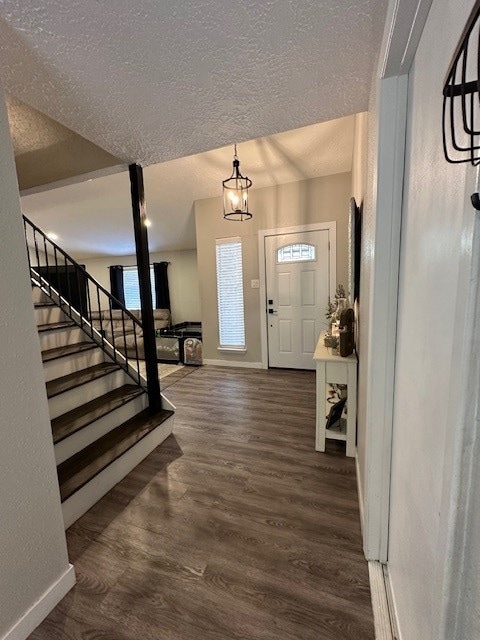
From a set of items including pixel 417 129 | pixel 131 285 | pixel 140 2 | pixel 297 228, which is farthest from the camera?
pixel 131 285

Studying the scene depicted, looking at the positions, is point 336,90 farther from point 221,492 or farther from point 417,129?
point 221,492

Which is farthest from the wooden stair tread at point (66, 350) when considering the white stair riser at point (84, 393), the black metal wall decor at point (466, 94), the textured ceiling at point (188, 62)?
the black metal wall decor at point (466, 94)

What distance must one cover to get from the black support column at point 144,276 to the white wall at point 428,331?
2078 mm

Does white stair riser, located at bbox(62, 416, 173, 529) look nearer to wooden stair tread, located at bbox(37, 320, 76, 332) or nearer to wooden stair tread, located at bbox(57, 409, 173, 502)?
wooden stair tread, located at bbox(57, 409, 173, 502)

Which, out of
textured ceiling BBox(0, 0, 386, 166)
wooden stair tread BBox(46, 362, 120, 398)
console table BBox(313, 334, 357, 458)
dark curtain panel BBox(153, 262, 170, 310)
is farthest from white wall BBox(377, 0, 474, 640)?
dark curtain panel BBox(153, 262, 170, 310)

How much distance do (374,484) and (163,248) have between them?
262 inches

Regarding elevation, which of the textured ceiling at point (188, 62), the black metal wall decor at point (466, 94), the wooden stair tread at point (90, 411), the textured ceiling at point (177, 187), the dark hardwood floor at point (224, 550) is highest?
the textured ceiling at point (177, 187)

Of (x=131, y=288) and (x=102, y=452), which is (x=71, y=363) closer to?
(x=102, y=452)

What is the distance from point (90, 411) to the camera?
224 centimetres

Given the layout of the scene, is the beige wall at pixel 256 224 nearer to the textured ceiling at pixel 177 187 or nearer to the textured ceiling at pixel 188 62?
the textured ceiling at pixel 177 187

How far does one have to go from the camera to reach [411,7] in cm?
82

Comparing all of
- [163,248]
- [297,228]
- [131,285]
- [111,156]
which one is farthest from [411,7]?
[131,285]

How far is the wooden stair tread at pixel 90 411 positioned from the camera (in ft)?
6.49

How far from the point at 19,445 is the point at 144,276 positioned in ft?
5.63
